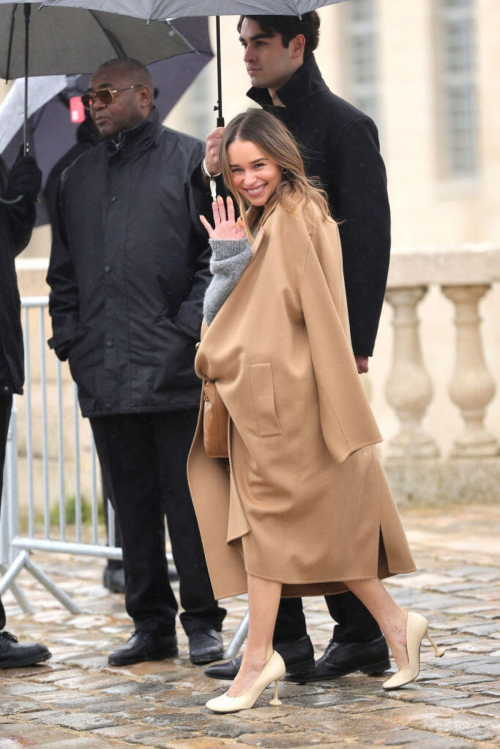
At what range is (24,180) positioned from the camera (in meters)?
5.77

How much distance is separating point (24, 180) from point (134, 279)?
52 centimetres

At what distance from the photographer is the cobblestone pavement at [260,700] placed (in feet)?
15.0

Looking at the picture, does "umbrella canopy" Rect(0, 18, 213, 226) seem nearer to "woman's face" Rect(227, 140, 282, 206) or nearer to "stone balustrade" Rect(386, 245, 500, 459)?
"woman's face" Rect(227, 140, 282, 206)

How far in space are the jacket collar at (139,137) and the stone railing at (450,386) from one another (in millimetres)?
3356

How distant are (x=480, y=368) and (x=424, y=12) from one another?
20.5 metres

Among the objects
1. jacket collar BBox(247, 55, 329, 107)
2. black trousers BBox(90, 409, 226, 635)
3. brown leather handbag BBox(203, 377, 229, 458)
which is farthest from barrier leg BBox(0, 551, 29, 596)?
jacket collar BBox(247, 55, 329, 107)

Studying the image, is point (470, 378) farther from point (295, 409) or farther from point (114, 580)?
point (295, 409)

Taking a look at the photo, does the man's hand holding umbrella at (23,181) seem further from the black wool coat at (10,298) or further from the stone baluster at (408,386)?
the stone baluster at (408,386)

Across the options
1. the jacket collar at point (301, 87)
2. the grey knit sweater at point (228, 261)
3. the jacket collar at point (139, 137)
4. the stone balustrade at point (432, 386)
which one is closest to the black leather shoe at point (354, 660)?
the grey knit sweater at point (228, 261)

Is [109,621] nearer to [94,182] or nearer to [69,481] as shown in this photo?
[69,481]

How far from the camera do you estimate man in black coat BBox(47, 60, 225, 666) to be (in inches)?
223

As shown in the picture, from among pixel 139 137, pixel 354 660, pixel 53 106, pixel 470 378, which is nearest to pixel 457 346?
pixel 470 378

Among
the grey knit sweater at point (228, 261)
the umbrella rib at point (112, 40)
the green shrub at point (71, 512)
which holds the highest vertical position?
the umbrella rib at point (112, 40)

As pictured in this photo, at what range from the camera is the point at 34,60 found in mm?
6254
